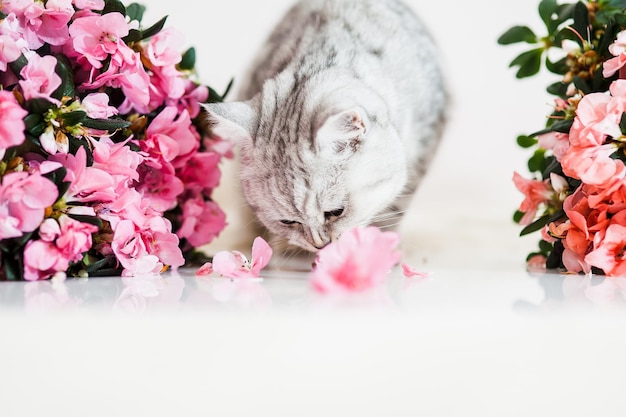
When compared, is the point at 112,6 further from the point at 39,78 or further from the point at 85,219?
the point at 85,219

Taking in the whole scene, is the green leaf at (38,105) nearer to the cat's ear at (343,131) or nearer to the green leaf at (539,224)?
the cat's ear at (343,131)

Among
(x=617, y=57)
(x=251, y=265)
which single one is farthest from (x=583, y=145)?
(x=251, y=265)

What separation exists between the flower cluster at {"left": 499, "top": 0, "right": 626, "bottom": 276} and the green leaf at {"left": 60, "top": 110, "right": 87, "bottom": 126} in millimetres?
757

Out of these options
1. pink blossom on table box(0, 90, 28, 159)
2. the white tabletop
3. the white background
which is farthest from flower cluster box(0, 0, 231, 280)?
the white background

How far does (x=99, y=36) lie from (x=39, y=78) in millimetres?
151

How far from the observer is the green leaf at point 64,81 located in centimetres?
97

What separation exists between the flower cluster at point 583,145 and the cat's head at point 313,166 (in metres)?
0.28

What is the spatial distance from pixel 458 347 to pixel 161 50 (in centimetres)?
78

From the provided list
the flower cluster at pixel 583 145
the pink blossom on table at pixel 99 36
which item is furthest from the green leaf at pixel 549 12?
the pink blossom on table at pixel 99 36

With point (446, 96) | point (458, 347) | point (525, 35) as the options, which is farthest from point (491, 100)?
point (458, 347)

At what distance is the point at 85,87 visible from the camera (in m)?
1.05

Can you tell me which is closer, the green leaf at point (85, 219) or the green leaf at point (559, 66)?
the green leaf at point (85, 219)

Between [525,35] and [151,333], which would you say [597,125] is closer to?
[525,35]

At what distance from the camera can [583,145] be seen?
104 cm
